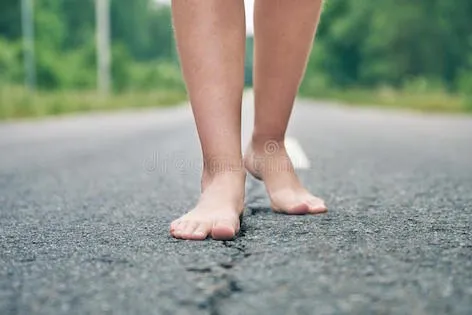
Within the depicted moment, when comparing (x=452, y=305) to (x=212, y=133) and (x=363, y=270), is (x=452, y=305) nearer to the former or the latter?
(x=363, y=270)

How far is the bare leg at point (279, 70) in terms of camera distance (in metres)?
2.14

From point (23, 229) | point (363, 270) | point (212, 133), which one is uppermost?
point (212, 133)

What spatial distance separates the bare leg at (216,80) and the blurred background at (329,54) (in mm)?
14804

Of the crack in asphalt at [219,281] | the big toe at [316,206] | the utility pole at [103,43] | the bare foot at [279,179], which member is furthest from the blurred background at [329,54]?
the crack in asphalt at [219,281]

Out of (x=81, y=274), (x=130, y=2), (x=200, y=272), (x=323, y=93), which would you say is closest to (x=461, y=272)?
(x=200, y=272)

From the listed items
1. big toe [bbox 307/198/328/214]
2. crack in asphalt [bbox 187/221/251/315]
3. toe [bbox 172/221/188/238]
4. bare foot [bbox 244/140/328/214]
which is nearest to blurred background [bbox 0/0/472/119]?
bare foot [bbox 244/140/328/214]

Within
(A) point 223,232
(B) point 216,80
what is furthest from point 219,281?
(B) point 216,80

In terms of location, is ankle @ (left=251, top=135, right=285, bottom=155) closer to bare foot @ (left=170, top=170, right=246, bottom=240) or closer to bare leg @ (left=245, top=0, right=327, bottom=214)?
bare leg @ (left=245, top=0, right=327, bottom=214)

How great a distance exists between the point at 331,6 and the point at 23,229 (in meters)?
37.7

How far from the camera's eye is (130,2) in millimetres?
46969

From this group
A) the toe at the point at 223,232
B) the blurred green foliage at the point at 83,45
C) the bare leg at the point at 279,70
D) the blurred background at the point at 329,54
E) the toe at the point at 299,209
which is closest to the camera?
the toe at the point at 223,232

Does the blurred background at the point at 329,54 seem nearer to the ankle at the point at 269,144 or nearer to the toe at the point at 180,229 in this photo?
the ankle at the point at 269,144

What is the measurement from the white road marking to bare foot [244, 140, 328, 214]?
1.34 metres

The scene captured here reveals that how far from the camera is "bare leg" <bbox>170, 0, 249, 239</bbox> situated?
188 centimetres
